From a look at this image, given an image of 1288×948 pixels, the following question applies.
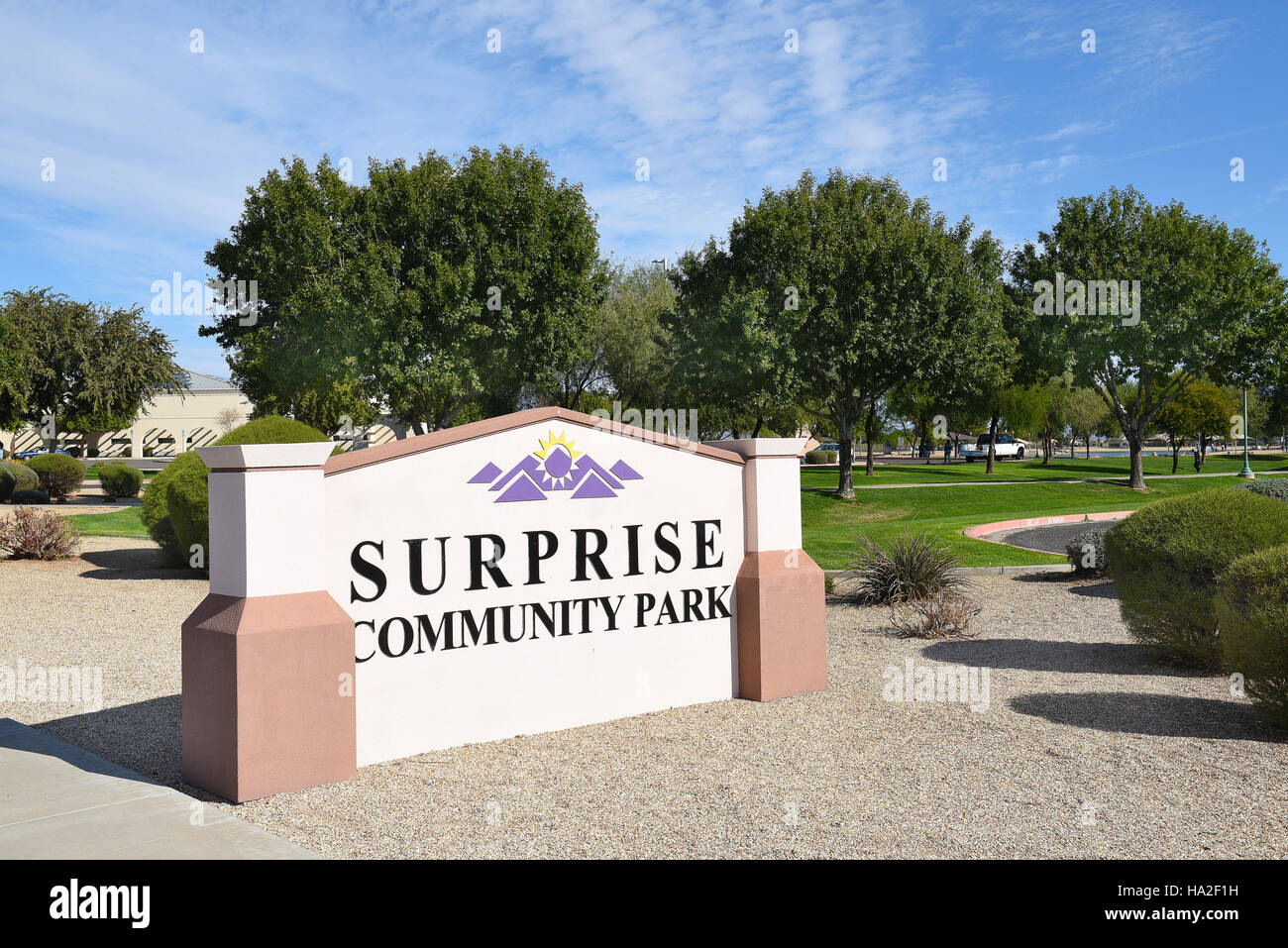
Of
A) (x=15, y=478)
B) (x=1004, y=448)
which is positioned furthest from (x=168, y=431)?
(x=1004, y=448)

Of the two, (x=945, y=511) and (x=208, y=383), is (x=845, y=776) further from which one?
(x=208, y=383)

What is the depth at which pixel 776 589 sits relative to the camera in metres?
8.27

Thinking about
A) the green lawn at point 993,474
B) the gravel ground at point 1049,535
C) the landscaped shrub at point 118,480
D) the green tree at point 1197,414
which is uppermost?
the green tree at point 1197,414

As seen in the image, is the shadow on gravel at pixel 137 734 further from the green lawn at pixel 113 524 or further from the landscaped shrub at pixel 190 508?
the green lawn at pixel 113 524

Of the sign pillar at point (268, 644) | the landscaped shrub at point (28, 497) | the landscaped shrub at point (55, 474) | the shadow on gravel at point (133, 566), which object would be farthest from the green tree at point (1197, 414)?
the sign pillar at point (268, 644)

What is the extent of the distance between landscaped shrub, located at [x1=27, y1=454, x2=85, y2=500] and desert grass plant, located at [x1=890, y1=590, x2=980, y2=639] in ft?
103

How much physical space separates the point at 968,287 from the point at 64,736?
27871 millimetres

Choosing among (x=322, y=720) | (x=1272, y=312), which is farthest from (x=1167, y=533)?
(x=1272, y=312)

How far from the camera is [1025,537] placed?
2117cm

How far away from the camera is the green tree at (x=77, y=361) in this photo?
4209cm

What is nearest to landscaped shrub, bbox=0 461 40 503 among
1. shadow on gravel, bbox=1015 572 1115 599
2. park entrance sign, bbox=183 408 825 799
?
shadow on gravel, bbox=1015 572 1115 599

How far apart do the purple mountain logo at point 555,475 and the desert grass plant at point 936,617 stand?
474cm

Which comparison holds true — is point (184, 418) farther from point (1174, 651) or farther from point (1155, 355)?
point (1174, 651)

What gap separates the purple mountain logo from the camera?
6996 millimetres
